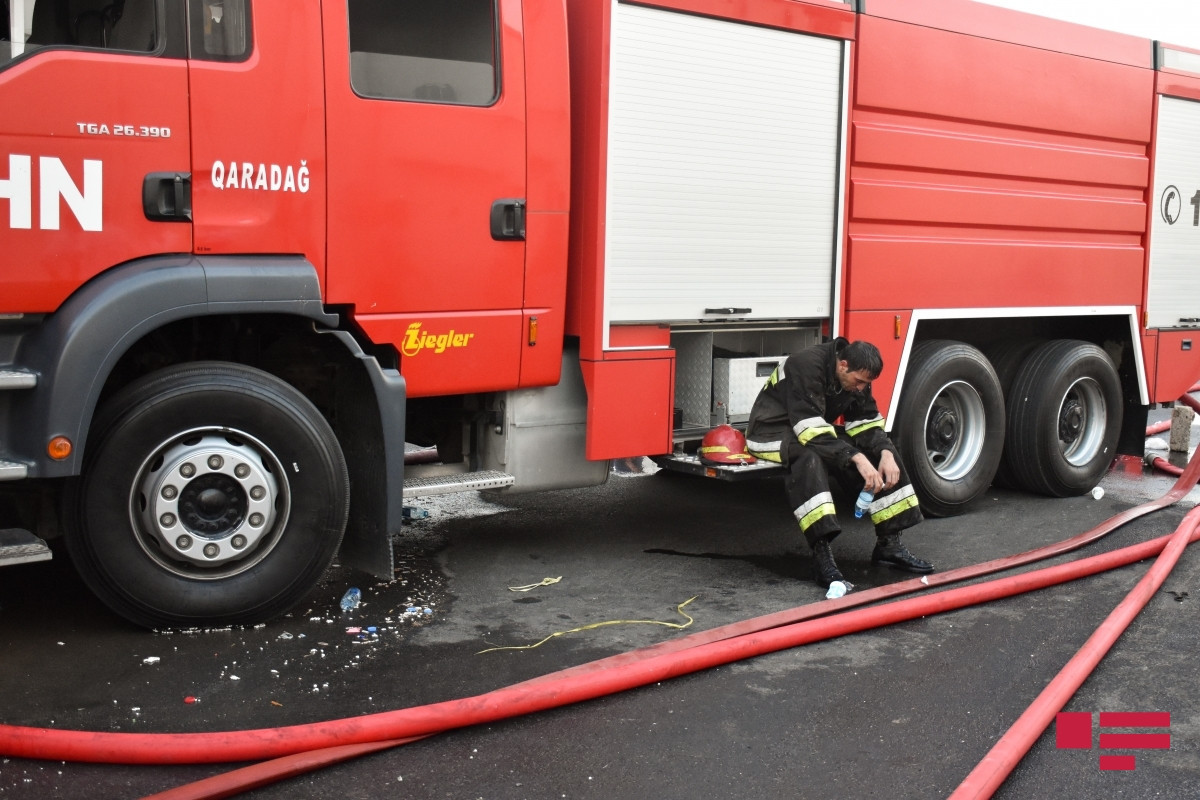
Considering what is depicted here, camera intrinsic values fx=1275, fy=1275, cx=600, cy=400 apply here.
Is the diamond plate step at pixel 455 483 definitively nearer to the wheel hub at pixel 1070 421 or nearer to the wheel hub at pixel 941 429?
the wheel hub at pixel 941 429

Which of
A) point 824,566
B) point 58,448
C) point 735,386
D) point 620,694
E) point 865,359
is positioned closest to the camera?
point 620,694

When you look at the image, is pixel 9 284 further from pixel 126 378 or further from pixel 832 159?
pixel 832 159

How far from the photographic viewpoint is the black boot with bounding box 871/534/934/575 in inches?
238

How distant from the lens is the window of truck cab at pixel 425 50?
501 cm

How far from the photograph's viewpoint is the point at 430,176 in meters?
5.19

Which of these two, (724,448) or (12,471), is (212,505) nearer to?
(12,471)

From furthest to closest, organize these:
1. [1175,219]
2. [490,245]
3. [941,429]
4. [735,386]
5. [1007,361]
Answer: [1175,219] → [1007,361] → [941,429] → [735,386] → [490,245]

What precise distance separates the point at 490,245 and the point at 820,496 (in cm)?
188

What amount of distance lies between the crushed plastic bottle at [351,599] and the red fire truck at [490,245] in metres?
0.14

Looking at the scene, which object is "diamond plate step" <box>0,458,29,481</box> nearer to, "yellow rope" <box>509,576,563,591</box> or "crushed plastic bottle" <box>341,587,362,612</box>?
"crushed plastic bottle" <box>341,587,362,612</box>

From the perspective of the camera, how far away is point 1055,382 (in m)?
7.86

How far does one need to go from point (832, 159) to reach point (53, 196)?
389 centimetres

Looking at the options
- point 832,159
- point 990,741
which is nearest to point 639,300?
point 832,159

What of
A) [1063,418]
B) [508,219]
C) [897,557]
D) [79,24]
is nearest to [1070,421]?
[1063,418]
